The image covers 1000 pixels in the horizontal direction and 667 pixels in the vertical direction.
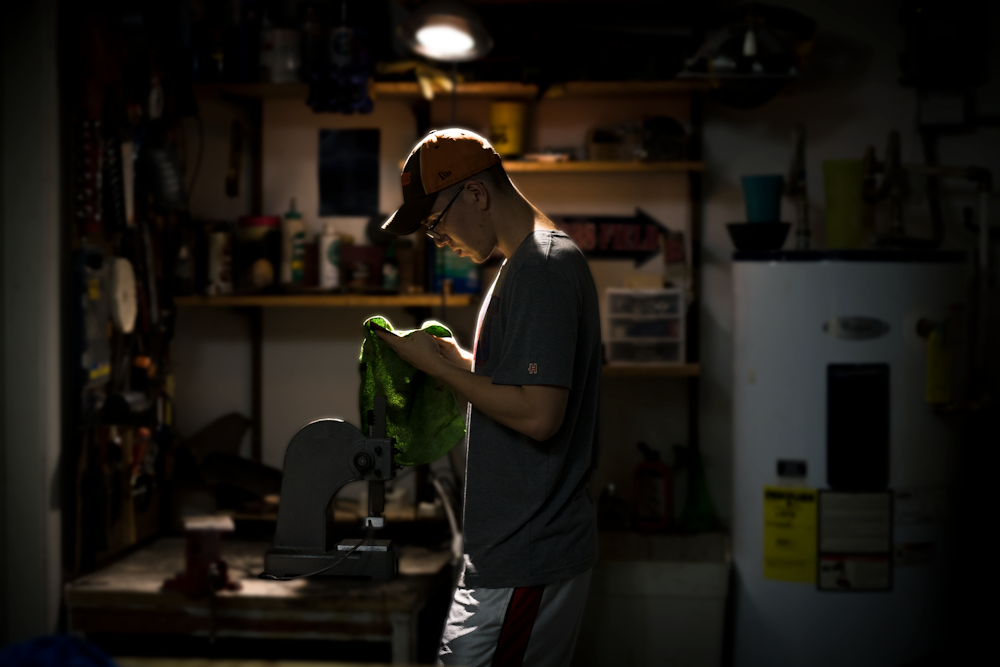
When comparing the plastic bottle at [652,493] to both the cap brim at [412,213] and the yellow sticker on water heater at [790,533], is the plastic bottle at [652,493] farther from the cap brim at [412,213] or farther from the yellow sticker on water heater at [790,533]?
the cap brim at [412,213]

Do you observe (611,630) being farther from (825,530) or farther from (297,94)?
(297,94)

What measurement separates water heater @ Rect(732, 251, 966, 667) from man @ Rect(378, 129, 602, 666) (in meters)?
1.09

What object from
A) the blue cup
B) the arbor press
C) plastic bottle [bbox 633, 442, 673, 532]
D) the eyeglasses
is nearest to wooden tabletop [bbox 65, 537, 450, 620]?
plastic bottle [bbox 633, 442, 673, 532]

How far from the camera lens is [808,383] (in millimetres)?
2381

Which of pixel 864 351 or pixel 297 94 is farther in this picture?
pixel 297 94

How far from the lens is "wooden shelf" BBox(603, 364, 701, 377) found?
273 centimetres

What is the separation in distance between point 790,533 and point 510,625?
4.18 feet

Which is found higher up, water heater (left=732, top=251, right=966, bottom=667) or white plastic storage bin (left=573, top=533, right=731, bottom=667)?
water heater (left=732, top=251, right=966, bottom=667)

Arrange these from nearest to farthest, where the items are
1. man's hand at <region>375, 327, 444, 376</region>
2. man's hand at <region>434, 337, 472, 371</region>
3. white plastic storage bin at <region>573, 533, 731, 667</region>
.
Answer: man's hand at <region>375, 327, 444, 376</region> → man's hand at <region>434, 337, 472, 371</region> → white plastic storage bin at <region>573, 533, 731, 667</region>

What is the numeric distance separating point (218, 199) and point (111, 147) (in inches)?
26.0

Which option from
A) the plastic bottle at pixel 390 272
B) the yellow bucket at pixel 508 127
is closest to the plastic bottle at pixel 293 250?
the plastic bottle at pixel 390 272

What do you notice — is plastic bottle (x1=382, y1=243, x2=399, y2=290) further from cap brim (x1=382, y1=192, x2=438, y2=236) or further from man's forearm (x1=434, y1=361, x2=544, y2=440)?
man's forearm (x1=434, y1=361, x2=544, y2=440)

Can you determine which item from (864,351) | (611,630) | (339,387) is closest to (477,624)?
(611,630)

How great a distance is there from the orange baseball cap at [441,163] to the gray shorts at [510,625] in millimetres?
735
